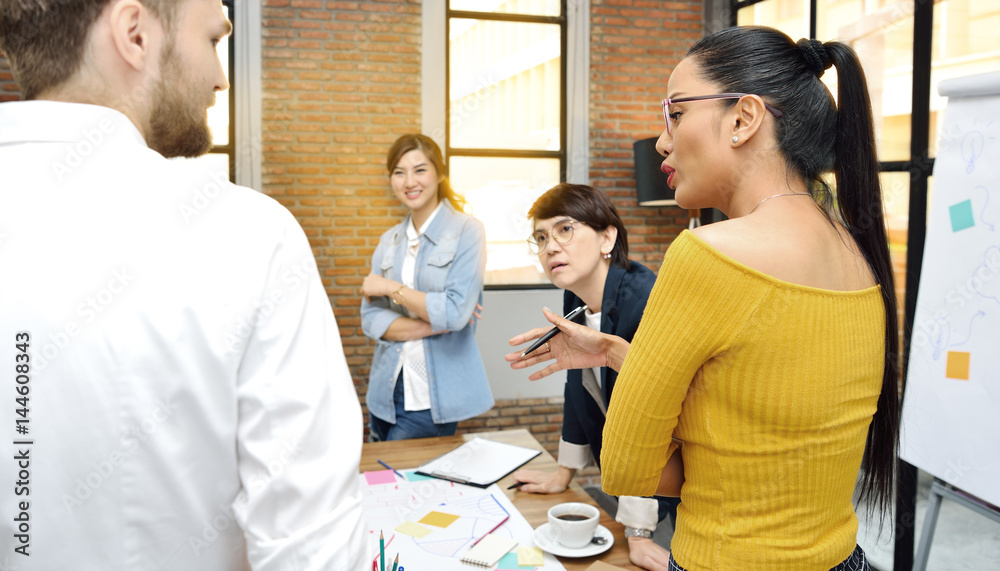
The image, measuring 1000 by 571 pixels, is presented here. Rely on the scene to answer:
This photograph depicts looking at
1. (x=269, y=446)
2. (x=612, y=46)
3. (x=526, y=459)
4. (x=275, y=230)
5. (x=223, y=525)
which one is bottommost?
(x=526, y=459)

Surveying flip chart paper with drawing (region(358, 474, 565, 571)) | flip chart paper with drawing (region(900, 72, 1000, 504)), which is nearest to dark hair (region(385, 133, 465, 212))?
flip chart paper with drawing (region(358, 474, 565, 571))

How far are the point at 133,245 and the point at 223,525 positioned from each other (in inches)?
12.8

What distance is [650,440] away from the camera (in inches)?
35.1

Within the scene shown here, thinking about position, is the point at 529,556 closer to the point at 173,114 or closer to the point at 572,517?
the point at 572,517

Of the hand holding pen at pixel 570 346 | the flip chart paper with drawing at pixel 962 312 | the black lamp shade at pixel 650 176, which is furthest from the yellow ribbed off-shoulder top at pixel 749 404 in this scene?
the black lamp shade at pixel 650 176

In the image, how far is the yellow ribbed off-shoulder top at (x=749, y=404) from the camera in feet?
2.68

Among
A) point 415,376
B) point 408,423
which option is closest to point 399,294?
point 415,376

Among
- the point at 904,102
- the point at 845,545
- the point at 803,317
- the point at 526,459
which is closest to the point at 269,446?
the point at 803,317

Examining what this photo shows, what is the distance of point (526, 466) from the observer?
1957 mm

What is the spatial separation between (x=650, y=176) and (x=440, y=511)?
3393mm

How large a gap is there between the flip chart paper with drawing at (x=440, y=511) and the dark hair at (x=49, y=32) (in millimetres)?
1028

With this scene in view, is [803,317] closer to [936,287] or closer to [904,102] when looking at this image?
[936,287]

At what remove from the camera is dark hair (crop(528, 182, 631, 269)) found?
1.86m

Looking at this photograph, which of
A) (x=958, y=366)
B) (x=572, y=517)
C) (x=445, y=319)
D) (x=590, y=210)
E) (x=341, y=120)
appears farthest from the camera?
(x=341, y=120)
